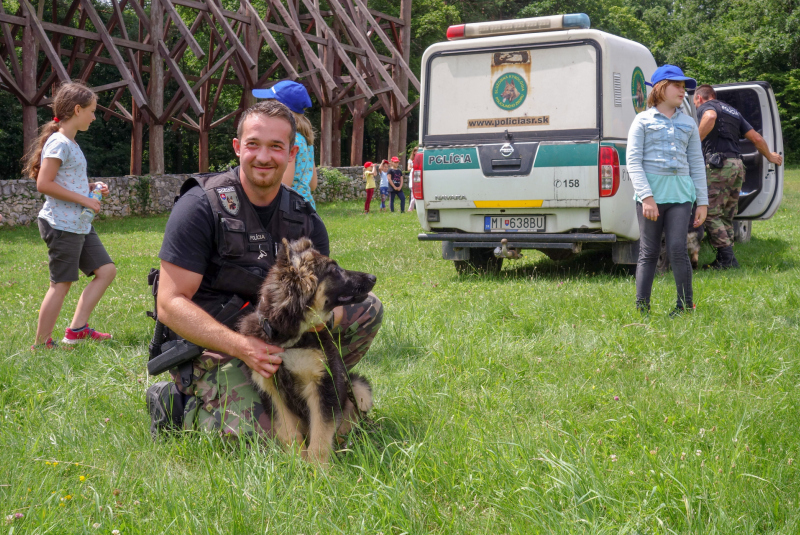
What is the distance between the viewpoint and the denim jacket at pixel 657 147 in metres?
5.69

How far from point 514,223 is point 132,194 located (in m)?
14.4

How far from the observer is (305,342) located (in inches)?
123

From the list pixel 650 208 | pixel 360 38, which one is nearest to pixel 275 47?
pixel 360 38

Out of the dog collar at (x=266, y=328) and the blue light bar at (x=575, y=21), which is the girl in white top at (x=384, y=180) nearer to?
the blue light bar at (x=575, y=21)

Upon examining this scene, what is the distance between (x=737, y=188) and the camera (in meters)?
9.12

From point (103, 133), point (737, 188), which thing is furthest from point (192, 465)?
point (103, 133)

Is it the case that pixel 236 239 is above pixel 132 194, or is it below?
below

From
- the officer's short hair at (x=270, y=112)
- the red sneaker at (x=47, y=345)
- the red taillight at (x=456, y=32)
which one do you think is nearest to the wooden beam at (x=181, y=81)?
the red taillight at (x=456, y=32)

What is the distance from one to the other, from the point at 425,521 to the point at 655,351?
2659mm

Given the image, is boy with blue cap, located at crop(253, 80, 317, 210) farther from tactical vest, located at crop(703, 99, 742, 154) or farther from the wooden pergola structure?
the wooden pergola structure

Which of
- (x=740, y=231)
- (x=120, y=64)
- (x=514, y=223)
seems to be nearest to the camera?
(x=514, y=223)

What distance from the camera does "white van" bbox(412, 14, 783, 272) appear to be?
7.52 metres

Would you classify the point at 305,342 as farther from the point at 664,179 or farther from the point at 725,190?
the point at 725,190

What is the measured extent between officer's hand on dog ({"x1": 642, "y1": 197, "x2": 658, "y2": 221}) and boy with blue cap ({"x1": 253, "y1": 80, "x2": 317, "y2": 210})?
2.63m
